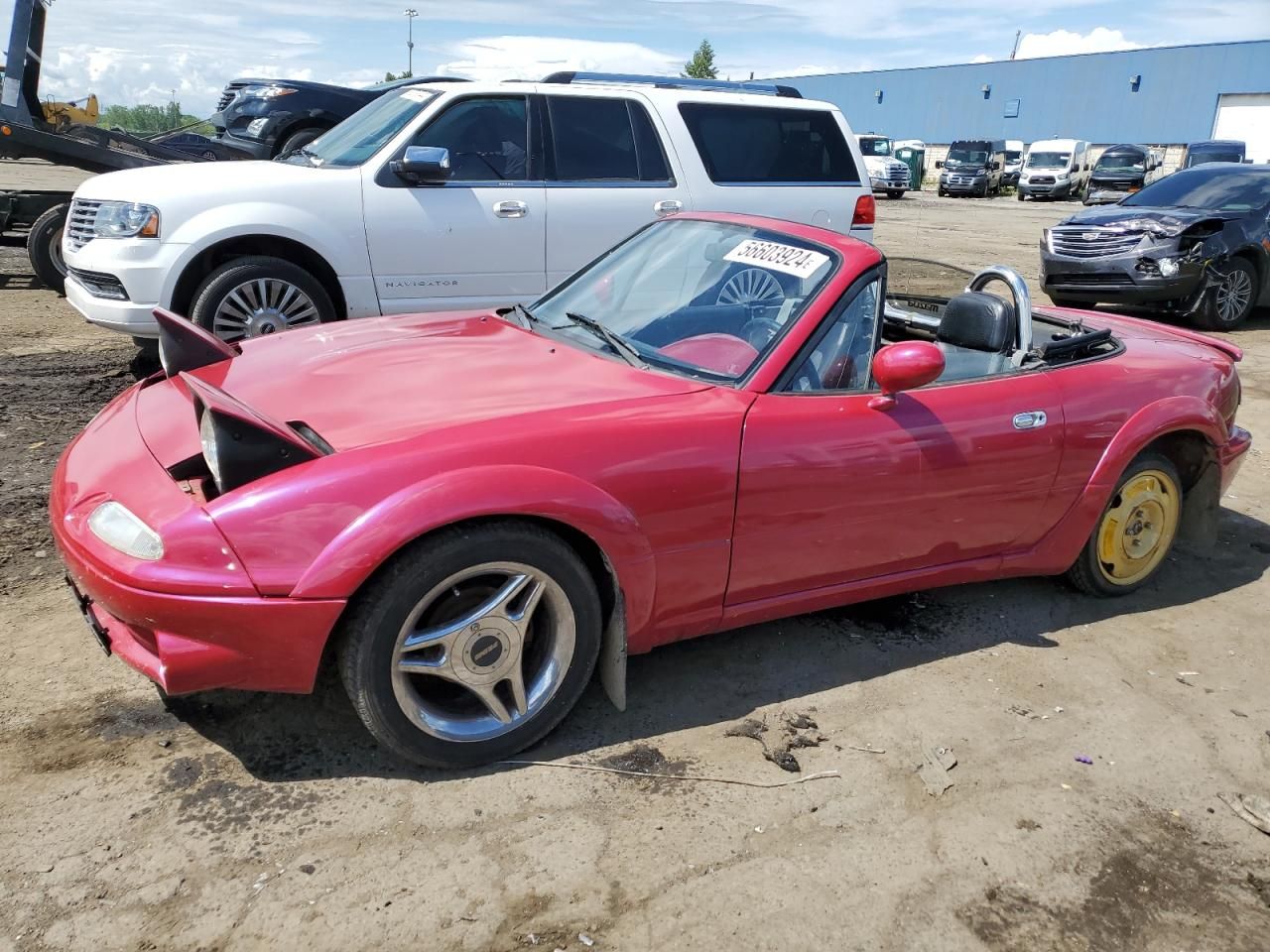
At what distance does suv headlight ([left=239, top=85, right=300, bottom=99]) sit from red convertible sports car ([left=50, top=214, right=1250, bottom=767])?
9.20 metres

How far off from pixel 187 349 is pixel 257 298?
2613 mm

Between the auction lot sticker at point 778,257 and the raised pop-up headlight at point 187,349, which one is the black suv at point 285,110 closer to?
the raised pop-up headlight at point 187,349

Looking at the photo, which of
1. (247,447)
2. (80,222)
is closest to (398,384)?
(247,447)

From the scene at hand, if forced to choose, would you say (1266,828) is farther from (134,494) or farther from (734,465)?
(134,494)

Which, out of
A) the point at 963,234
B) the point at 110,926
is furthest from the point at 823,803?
the point at 963,234

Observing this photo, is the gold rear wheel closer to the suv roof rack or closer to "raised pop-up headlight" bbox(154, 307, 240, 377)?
"raised pop-up headlight" bbox(154, 307, 240, 377)

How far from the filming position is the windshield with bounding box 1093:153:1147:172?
33.8 meters

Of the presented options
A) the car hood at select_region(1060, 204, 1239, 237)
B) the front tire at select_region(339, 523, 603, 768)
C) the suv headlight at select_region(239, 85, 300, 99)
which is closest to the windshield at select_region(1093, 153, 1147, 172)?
the car hood at select_region(1060, 204, 1239, 237)

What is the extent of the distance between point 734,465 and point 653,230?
58.8 inches

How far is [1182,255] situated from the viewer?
9.92m

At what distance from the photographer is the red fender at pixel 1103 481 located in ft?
12.1

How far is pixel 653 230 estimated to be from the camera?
404 cm

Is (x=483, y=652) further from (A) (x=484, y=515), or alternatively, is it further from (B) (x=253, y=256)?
(B) (x=253, y=256)

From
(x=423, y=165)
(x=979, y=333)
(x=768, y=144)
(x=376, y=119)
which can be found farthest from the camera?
(x=768, y=144)
